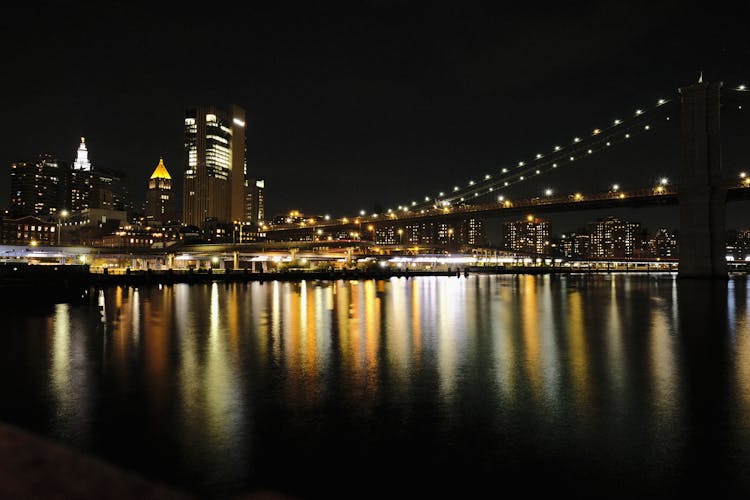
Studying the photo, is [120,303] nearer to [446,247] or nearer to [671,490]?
[671,490]

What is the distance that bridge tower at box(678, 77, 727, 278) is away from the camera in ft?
184

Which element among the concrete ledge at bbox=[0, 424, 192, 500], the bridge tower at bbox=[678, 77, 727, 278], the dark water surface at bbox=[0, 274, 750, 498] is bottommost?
the dark water surface at bbox=[0, 274, 750, 498]

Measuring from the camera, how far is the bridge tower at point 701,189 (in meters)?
55.9

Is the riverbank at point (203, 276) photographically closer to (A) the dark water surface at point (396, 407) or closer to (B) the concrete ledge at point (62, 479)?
(A) the dark water surface at point (396, 407)

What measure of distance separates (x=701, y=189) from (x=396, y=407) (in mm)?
Result: 58898

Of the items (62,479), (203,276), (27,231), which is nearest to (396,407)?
(62,479)

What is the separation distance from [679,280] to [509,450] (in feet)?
190

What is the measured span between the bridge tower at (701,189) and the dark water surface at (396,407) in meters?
44.2

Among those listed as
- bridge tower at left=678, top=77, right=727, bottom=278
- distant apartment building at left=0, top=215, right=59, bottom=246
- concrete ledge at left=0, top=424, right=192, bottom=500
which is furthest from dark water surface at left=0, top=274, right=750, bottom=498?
distant apartment building at left=0, top=215, right=59, bottom=246

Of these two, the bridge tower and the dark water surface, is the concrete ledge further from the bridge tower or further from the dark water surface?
the bridge tower

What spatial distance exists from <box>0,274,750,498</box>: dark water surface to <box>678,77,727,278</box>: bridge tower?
145ft

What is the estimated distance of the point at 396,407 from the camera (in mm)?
8547

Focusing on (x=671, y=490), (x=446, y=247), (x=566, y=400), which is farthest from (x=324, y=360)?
(x=446, y=247)

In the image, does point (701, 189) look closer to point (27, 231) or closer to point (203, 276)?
point (203, 276)
